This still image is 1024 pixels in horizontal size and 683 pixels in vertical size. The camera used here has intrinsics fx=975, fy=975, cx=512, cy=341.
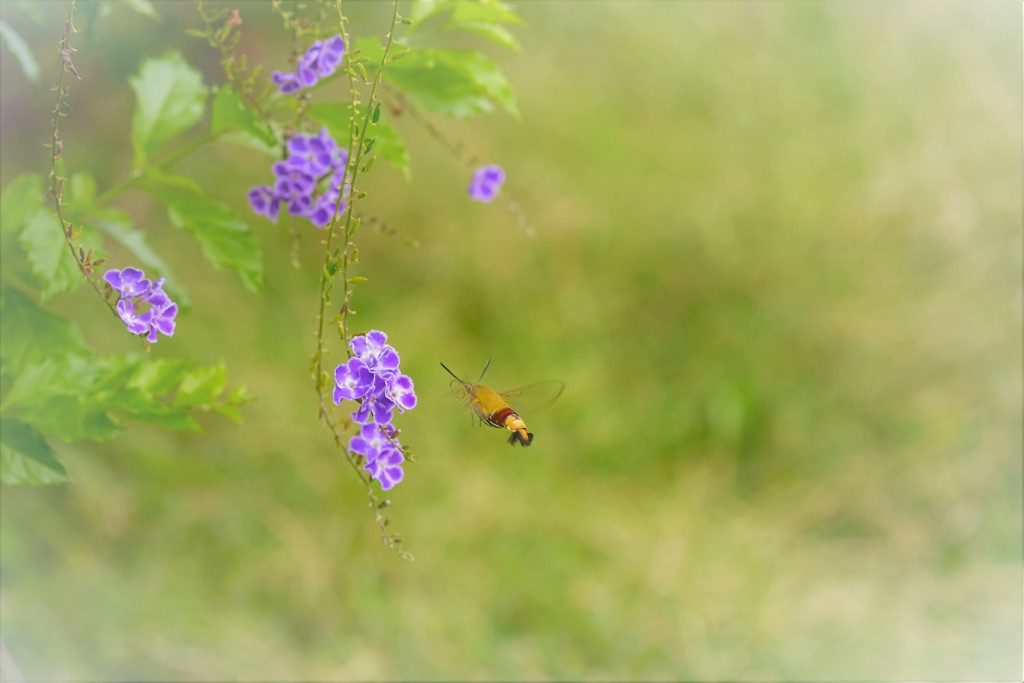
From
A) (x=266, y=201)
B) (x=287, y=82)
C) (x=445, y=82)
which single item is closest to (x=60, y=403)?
(x=266, y=201)

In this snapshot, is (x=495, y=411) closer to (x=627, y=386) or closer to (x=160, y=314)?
(x=160, y=314)

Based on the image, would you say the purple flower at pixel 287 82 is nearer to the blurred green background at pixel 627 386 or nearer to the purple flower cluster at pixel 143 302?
the purple flower cluster at pixel 143 302

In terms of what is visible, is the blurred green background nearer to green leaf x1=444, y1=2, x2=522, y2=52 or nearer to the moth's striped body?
the moth's striped body

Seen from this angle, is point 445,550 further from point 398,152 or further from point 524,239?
point 398,152

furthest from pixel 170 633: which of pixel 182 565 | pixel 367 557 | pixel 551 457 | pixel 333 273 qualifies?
pixel 333 273

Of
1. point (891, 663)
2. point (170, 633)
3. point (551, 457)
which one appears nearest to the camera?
point (170, 633)

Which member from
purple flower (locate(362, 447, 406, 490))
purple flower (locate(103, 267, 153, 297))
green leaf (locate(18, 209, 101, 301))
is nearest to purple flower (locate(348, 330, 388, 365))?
purple flower (locate(362, 447, 406, 490))
